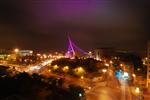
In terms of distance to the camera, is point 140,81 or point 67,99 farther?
point 140,81

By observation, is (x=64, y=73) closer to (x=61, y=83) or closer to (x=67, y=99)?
(x=61, y=83)

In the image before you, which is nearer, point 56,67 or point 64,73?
point 64,73

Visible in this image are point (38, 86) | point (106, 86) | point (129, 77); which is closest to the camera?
point (38, 86)

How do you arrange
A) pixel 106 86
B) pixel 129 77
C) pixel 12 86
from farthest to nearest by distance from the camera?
pixel 129 77 < pixel 106 86 < pixel 12 86

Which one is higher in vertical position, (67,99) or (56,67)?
(56,67)

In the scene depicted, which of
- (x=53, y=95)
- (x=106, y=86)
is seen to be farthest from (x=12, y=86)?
(x=106, y=86)

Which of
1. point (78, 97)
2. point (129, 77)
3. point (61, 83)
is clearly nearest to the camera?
point (78, 97)

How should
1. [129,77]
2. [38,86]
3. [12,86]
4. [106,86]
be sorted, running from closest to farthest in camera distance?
1. [12,86]
2. [38,86]
3. [106,86]
4. [129,77]

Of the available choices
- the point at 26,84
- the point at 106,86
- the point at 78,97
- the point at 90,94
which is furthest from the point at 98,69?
the point at 26,84

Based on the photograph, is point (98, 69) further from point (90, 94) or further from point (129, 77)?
point (90, 94)
